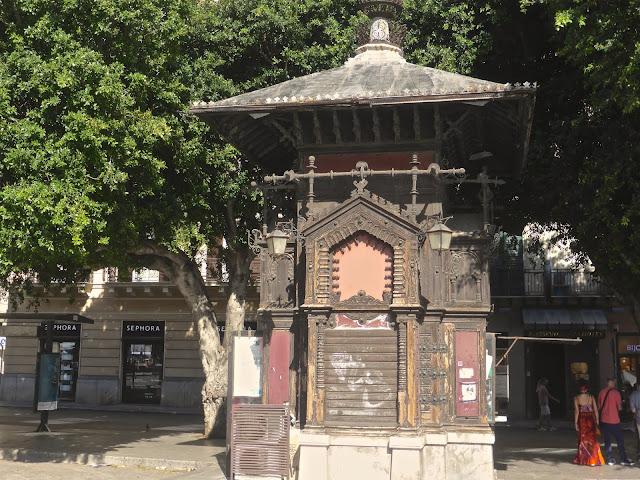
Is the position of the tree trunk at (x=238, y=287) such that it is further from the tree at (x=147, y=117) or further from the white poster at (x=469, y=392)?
the white poster at (x=469, y=392)

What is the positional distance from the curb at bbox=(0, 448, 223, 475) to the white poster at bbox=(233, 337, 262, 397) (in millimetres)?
2479

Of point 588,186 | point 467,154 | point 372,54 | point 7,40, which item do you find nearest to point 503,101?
point 467,154

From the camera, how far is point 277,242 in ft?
40.0

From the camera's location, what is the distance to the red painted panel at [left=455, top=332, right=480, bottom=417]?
40.7ft

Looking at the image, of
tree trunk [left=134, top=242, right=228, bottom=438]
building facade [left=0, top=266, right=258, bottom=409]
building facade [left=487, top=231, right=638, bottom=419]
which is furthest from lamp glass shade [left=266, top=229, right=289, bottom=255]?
building facade [left=0, top=266, right=258, bottom=409]

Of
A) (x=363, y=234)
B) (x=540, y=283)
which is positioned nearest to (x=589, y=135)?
(x=363, y=234)

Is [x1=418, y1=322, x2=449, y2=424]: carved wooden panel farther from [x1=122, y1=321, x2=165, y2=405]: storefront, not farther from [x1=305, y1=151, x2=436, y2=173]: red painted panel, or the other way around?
[x1=122, y1=321, x2=165, y2=405]: storefront

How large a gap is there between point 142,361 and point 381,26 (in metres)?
20.8

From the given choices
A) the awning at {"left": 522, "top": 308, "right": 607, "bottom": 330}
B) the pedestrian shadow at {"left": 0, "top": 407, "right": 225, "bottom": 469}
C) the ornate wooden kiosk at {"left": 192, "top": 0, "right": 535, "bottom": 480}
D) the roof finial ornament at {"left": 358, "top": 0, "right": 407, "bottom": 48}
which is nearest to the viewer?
the ornate wooden kiosk at {"left": 192, "top": 0, "right": 535, "bottom": 480}

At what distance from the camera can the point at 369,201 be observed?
12164mm

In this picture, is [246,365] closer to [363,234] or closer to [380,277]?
[380,277]

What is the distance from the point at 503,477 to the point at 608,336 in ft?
51.8

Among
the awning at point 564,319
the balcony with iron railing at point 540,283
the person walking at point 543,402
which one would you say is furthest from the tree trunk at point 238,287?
the awning at point 564,319

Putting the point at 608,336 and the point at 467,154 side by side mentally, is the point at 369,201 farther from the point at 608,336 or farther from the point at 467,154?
the point at 608,336
